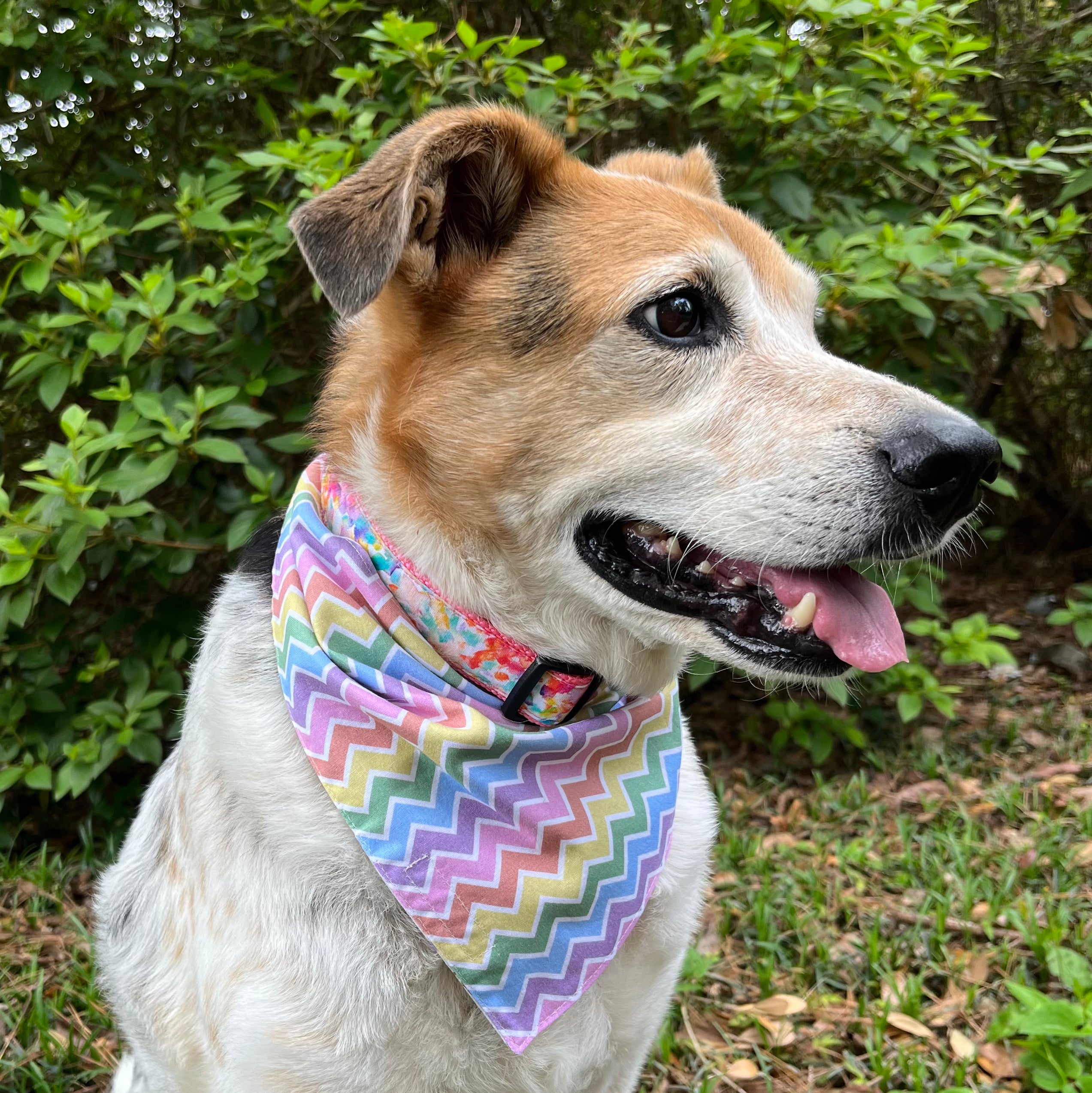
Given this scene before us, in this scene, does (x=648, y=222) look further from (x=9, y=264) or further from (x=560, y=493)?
(x=9, y=264)

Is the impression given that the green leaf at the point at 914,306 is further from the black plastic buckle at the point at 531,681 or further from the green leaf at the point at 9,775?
the green leaf at the point at 9,775

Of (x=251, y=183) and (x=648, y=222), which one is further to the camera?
(x=251, y=183)

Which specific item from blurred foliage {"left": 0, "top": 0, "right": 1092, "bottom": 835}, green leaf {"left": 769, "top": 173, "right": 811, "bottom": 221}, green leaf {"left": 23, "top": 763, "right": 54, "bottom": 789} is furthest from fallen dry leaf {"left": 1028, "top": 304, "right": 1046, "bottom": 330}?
green leaf {"left": 23, "top": 763, "right": 54, "bottom": 789}

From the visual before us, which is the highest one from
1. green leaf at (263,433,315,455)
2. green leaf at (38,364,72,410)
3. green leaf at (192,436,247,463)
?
green leaf at (38,364,72,410)

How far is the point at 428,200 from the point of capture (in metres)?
2.18

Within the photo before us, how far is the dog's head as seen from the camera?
6.77 feet

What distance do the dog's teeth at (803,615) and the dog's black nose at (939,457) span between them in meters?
0.30

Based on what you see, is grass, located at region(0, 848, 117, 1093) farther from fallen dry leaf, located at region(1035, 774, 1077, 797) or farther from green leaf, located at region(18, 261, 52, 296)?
fallen dry leaf, located at region(1035, 774, 1077, 797)

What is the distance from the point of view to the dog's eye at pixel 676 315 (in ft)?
7.29

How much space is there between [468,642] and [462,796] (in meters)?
0.34

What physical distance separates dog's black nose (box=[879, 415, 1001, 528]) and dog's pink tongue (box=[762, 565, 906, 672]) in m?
0.24

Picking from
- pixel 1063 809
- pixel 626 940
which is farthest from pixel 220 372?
pixel 1063 809

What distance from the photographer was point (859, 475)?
2037 millimetres

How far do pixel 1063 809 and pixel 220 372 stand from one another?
402cm
